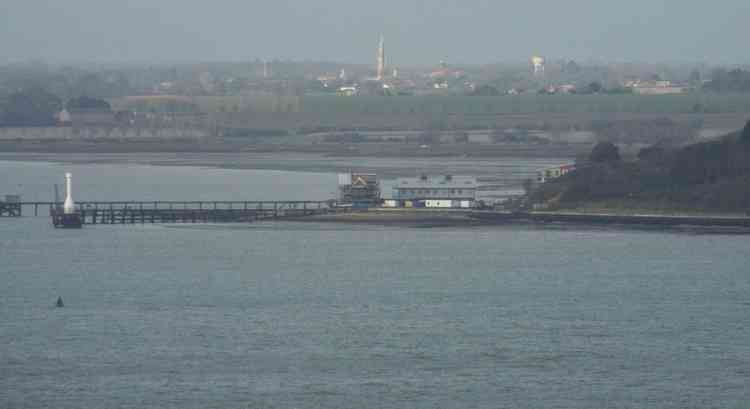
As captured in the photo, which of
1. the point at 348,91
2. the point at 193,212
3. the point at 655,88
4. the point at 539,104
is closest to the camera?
the point at 193,212

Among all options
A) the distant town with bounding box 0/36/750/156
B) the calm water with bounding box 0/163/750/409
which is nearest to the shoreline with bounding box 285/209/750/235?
the calm water with bounding box 0/163/750/409

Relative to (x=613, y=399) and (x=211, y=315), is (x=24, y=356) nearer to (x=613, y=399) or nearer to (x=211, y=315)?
(x=211, y=315)

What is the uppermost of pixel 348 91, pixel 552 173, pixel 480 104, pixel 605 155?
pixel 348 91

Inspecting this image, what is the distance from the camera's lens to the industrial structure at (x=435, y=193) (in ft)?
111

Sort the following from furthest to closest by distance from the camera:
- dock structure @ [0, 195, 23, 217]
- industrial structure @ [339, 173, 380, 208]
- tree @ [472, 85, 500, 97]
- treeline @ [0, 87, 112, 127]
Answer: tree @ [472, 85, 500, 97] < treeline @ [0, 87, 112, 127] < dock structure @ [0, 195, 23, 217] < industrial structure @ [339, 173, 380, 208]

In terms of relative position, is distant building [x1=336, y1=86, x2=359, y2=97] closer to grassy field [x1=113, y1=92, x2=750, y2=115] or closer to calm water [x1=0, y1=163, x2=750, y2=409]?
grassy field [x1=113, y1=92, x2=750, y2=115]

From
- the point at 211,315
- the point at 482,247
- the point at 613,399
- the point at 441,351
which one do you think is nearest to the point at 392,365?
the point at 441,351

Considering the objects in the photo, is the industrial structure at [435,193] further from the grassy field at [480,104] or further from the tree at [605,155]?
the grassy field at [480,104]

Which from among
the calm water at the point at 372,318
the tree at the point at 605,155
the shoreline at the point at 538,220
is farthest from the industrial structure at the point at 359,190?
the tree at the point at 605,155

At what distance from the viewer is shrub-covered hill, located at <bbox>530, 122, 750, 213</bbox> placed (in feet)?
108

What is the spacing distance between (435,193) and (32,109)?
Answer: 42340mm

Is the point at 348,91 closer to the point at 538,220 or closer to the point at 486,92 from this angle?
the point at 486,92

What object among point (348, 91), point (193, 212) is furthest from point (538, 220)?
point (348, 91)

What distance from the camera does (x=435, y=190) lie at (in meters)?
34.1
